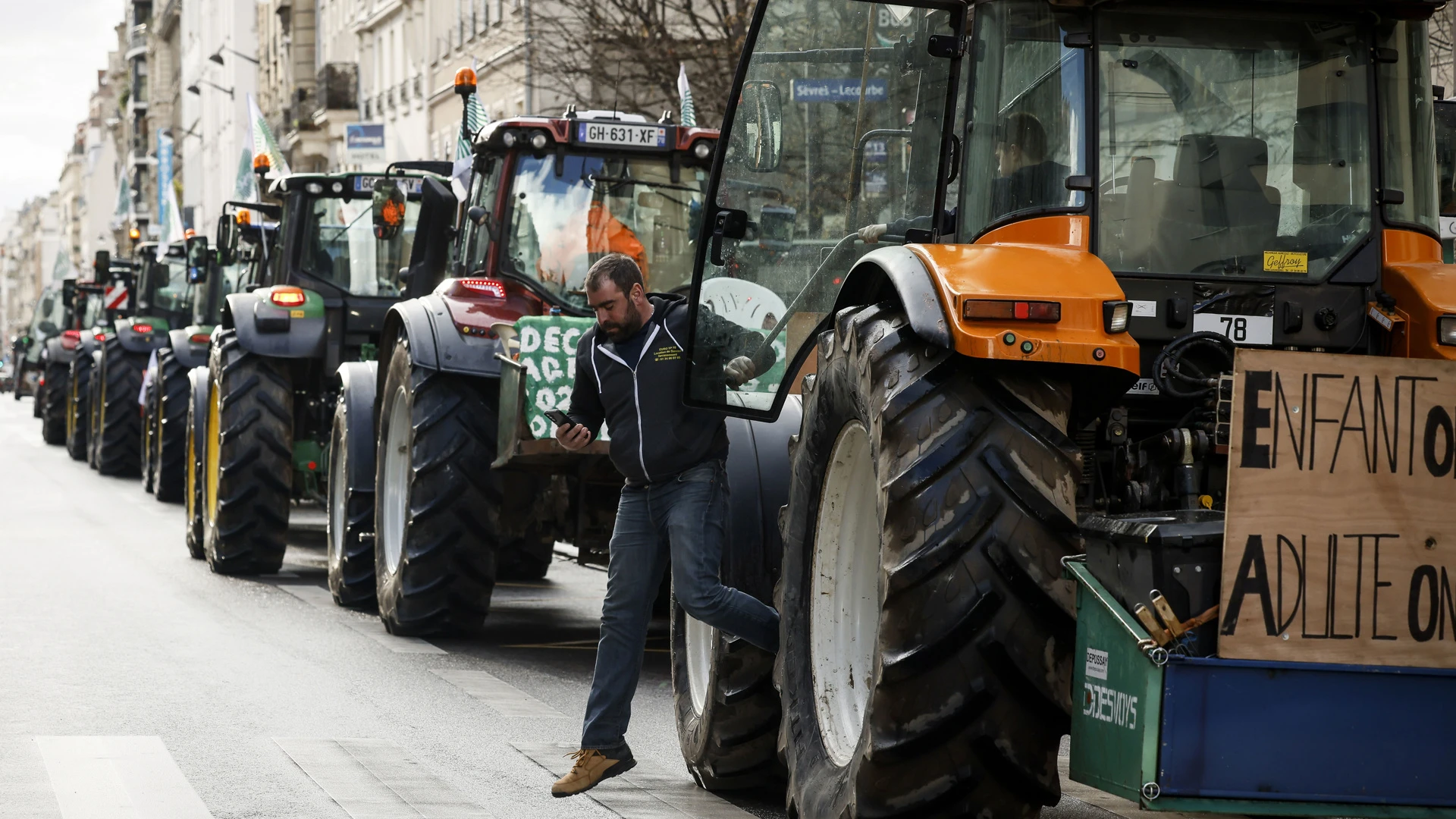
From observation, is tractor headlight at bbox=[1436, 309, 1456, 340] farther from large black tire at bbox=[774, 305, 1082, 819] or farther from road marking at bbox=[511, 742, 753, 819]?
road marking at bbox=[511, 742, 753, 819]

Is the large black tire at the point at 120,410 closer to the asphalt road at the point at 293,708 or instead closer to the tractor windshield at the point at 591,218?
the asphalt road at the point at 293,708

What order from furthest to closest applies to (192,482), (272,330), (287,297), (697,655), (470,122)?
(192,482), (287,297), (272,330), (470,122), (697,655)

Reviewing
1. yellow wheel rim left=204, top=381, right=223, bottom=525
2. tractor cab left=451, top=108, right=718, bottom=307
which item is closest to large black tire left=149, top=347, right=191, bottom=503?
yellow wheel rim left=204, top=381, right=223, bottom=525

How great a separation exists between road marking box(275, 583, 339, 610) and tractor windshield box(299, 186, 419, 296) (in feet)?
8.23

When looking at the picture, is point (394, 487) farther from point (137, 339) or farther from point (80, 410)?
point (80, 410)

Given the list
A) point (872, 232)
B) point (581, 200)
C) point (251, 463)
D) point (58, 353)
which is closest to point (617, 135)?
point (581, 200)

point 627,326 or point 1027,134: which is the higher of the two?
point 1027,134

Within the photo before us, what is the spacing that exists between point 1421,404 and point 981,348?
95 centimetres

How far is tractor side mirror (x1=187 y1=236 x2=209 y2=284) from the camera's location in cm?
2256

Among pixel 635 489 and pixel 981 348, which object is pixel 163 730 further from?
pixel 981 348

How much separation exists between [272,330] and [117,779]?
7.80m

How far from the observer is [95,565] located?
15641mm

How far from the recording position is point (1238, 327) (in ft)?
18.0

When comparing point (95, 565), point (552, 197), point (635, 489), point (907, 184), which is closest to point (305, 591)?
point (95, 565)
